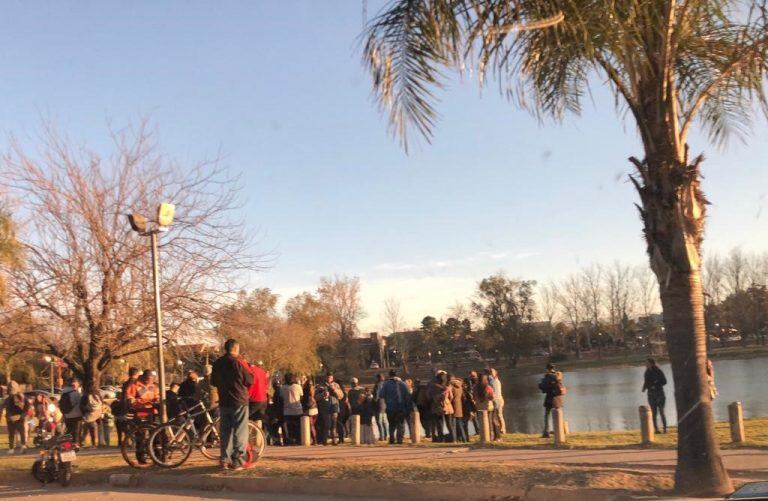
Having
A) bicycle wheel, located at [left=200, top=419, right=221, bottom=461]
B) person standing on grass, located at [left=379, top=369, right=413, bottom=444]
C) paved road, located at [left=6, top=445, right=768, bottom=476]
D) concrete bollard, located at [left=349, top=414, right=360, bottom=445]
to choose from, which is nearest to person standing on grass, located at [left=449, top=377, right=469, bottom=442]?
person standing on grass, located at [left=379, top=369, right=413, bottom=444]

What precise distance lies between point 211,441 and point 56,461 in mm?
2226

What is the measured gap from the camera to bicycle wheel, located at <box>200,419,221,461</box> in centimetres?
1056

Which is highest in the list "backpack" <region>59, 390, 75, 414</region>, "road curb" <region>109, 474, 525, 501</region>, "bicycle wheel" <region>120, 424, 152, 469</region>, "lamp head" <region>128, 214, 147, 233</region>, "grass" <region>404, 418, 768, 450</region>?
"lamp head" <region>128, 214, 147, 233</region>

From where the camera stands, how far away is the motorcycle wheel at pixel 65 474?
10305 millimetres

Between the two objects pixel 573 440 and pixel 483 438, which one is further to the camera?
pixel 573 440

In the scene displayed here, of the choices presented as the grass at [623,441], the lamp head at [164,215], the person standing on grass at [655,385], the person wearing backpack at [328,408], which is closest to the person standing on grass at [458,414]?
the grass at [623,441]

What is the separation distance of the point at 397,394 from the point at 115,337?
6.35m

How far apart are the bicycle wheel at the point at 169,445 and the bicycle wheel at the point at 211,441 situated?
0.69ft

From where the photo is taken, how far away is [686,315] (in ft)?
23.8

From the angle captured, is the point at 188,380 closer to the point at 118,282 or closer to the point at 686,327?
the point at 118,282

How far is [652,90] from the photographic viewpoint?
7.65 m

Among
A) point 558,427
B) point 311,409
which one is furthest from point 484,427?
point 311,409

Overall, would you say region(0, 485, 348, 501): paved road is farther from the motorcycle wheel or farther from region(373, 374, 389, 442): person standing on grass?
region(373, 374, 389, 442): person standing on grass

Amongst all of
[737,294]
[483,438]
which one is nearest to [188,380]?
[483,438]
